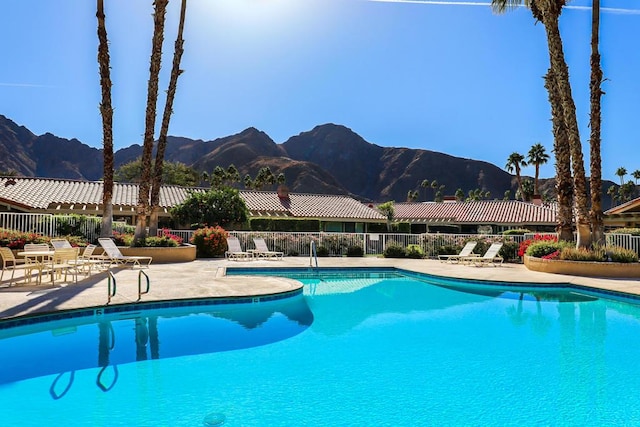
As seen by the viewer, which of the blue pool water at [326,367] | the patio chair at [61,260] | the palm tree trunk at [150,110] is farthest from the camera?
the palm tree trunk at [150,110]

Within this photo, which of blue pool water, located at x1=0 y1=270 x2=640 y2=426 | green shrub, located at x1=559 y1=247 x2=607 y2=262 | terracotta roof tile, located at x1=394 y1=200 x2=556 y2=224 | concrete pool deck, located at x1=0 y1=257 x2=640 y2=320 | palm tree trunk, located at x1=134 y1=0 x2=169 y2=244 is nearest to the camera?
blue pool water, located at x1=0 y1=270 x2=640 y2=426

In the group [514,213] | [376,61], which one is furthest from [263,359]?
[514,213]

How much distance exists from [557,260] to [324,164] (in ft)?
427

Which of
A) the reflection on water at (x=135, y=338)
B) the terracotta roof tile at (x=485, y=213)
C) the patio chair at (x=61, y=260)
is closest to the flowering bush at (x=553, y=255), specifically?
the reflection on water at (x=135, y=338)

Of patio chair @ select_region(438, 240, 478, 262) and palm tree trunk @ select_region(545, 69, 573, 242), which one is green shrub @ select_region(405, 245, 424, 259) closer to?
patio chair @ select_region(438, 240, 478, 262)

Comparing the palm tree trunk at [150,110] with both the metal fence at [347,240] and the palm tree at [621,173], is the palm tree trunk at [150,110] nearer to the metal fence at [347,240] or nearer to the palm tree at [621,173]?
the metal fence at [347,240]

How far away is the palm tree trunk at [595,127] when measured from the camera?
47.1ft

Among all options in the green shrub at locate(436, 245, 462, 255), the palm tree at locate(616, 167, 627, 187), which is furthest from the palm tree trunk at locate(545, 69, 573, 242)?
the palm tree at locate(616, 167, 627, 187)

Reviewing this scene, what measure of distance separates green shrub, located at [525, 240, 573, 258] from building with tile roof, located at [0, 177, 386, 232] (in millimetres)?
16884

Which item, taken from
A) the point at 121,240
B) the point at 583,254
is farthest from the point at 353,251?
the point at 121,240

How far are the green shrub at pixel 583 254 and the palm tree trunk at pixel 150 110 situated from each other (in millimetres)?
14939

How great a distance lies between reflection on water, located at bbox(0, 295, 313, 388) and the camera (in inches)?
229

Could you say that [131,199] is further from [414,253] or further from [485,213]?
[485,213]

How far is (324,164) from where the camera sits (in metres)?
142
